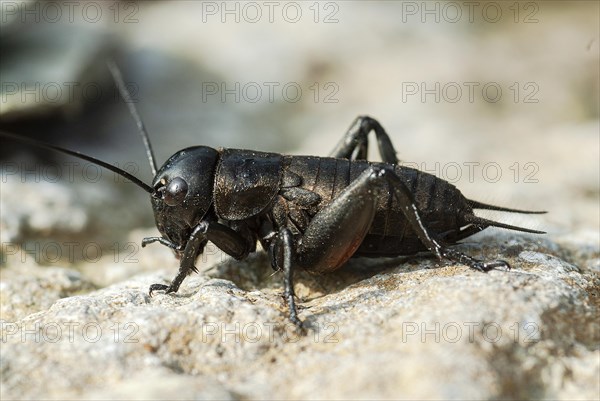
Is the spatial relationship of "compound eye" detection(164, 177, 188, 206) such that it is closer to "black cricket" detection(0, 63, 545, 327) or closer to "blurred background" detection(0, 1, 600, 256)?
"black cricket" detection(0, 63, 545, 327)

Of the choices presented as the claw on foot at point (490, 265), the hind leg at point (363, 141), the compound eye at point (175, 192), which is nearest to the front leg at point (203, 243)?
the compound eye at point (175, 192)

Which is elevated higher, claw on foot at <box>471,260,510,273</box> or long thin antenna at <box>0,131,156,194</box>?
long thin antenna at <box>0,131,156,194</box>

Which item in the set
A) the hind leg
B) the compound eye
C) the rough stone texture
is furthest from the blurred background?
the compound eye

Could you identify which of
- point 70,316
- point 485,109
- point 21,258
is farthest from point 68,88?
point 485,109

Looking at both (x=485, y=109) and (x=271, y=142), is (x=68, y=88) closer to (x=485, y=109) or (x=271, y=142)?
(x=271, y=142)

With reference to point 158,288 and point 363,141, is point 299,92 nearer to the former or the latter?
point 363,141

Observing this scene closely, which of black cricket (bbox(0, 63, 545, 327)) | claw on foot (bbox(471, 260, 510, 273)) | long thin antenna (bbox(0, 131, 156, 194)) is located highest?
long thin antenna (bbox(0, 131, 156, 194))

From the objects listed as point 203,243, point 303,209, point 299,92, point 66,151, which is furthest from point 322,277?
point 299,92
